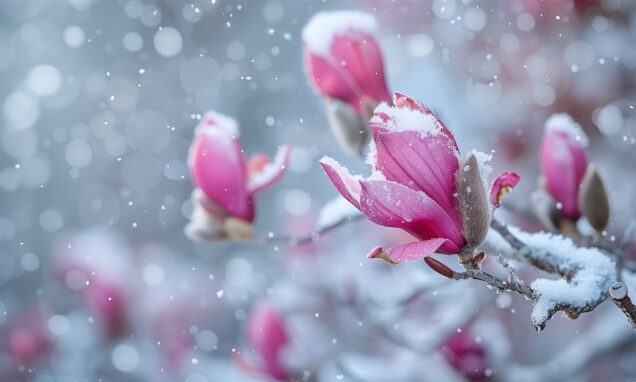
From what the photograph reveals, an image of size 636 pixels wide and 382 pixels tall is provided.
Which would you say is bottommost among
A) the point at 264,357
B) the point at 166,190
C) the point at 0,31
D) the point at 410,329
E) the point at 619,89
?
the point at 166,190

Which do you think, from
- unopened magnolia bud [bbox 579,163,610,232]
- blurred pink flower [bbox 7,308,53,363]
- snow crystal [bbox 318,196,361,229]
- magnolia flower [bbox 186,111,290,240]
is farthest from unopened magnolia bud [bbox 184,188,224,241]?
blurred pink flower [bbox 7,308,53,363]

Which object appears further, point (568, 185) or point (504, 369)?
point (504, 369)

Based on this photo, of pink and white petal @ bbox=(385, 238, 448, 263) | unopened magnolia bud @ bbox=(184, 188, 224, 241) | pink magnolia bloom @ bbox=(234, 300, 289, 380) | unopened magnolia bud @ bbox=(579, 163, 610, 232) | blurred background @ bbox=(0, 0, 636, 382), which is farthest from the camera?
blurred background @ bbox=(0, 0, 636, 382)

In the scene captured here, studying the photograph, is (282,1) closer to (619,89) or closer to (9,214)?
(619,89)

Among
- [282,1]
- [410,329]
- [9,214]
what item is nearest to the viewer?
[410,329]

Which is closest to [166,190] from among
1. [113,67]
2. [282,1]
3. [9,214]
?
[113,67]

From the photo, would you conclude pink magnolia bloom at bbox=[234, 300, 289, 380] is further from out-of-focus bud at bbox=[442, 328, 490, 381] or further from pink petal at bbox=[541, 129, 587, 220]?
pink petal at bbox=[541, 129, 587, 220]

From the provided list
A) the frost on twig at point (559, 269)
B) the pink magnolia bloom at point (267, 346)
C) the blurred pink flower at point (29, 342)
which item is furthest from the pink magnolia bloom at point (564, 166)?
the blurred pink flower at point (29, 342)
